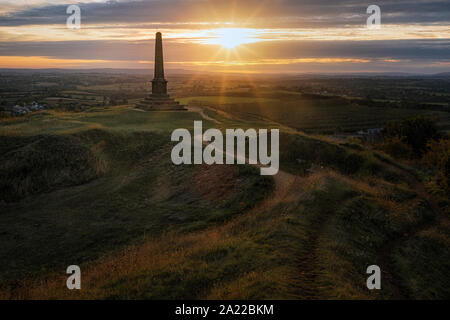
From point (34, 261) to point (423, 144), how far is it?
1374 inches

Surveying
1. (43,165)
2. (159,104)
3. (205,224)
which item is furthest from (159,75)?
(205,224)

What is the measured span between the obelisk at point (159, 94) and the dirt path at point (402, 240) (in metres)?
24.7

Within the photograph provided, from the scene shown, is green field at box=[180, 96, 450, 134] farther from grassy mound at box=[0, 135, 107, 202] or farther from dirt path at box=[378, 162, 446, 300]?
dirt path at box=[378, 162, 446, 300]

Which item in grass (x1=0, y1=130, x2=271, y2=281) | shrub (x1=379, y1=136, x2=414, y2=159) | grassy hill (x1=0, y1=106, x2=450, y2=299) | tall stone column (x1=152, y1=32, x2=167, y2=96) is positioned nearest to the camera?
grassy hill (x1=0, y1=106, x2=450, y2=299)

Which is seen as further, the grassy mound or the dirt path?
the grassy mound

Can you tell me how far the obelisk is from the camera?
36.4 m

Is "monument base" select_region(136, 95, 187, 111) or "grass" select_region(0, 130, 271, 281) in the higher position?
"monument base" select_region(136, 95, 187, 111)

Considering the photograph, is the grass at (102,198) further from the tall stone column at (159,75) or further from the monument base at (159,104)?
the tall stone column at (159,75)

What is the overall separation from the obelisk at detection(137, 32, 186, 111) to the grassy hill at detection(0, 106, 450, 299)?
1269cm

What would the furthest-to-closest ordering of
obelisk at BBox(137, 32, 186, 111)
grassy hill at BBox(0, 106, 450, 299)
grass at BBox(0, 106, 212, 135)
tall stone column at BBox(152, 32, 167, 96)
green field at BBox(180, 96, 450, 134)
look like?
1. green field at BBox(180, 96, 450, 134)
2. tall stone column at BBox(152, 32, 167, 96)
3. obelisk at BBox(137, 32, 186, 111)
4. grass at BBox(0, 106, 212, 135)
5. grassy hill at BBox(0, 106, 450, 299)

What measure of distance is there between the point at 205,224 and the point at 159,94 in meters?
27.0

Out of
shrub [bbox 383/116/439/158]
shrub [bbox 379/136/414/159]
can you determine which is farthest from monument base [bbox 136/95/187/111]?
shrub [bbox 383/116/439/158]

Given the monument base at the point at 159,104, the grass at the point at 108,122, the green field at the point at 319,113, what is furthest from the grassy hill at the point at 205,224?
the green field at the point at 319,113

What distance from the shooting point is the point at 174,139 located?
77.2ft
